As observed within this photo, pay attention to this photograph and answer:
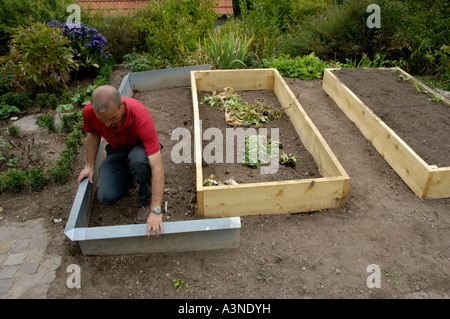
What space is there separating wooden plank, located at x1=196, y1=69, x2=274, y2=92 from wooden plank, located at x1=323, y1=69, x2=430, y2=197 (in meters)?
1.04

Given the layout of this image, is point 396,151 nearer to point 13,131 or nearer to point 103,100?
point 103,100

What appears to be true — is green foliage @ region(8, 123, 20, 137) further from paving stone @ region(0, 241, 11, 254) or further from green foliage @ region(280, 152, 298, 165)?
green foliage @ region(280, 152, 298, 165)

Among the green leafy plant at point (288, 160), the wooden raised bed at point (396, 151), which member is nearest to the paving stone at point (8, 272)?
the green leafy plant at point (288, 160)

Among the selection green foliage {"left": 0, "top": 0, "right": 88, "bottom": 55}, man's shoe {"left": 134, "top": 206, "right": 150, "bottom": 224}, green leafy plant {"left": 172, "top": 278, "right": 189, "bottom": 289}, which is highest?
green foliage {"left": 0, "top": 0, "right": 88, "bottom": 55}

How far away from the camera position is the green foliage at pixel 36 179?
3.31m

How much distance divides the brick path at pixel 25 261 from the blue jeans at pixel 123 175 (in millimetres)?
610

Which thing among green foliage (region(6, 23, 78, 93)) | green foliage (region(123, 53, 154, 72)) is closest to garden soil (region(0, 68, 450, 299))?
green foliage (region(6, 23, 78, 93))

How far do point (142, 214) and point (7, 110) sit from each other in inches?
121

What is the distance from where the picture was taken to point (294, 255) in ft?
8.80

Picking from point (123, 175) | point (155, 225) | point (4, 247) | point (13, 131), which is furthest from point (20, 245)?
point (13, 131)

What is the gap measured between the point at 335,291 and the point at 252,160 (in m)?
1.58

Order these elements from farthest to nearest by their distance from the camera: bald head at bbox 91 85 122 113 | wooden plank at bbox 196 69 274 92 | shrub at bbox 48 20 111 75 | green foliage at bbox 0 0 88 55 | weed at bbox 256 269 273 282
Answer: green foliage at bbox 0 0 88 55
shrub at bbox 48 20 111 75
wooden plank at bbox 196 69 274 92
weed at bbox 256 269 273 282
bald head at bbox 91 85 122 113

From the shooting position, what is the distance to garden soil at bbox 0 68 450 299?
242 centimetres
